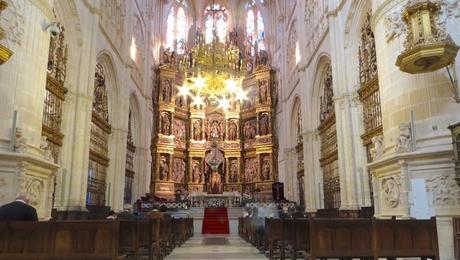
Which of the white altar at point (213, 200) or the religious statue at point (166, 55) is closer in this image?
the white altar at point (213, 200)

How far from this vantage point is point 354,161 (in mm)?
15688

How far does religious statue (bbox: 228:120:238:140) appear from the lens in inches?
1309

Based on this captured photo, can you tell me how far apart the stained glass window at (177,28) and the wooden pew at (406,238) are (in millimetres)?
30704

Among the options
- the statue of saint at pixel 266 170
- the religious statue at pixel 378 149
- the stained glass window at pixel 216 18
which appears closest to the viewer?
the religious statue at pixel 378 149

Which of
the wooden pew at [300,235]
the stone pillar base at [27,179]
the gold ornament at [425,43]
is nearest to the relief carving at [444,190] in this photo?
the gold ornament at [425,43]

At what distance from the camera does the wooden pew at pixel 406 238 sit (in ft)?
20.4

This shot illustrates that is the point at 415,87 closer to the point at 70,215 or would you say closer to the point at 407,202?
the point at 407,202

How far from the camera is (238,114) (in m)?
33.7

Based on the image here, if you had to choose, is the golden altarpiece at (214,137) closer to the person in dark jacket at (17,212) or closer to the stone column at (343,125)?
the stone column at (343,125)

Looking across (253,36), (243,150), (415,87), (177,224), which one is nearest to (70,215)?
(177,224)

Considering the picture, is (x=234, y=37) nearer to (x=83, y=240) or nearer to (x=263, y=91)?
(x=263, y=91)

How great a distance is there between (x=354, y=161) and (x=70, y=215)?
438 inches

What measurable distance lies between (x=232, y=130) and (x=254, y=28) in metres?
10.5

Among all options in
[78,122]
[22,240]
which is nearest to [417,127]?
[22,240]
